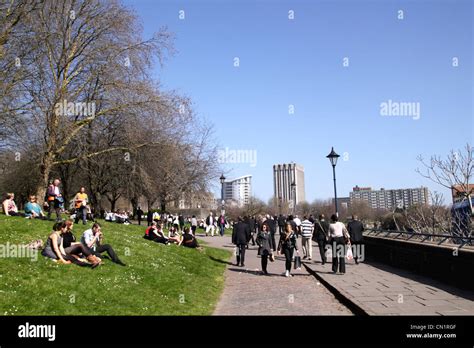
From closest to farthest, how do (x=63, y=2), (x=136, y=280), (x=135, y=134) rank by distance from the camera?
(x=136, y=280), (x=63, y=2), (x=135, y=134)

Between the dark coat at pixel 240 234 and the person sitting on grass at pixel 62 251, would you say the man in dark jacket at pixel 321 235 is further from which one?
the person sitting on grass at pixel 62 251

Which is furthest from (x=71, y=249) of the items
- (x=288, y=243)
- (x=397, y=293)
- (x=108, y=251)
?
(x=397, y=293)

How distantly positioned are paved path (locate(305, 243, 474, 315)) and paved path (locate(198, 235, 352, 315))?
46 centimetres

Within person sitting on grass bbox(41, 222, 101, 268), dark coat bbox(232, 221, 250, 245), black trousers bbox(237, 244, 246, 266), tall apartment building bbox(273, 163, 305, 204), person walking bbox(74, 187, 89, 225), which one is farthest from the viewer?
tall apartment building bbox(273, 163, 305, 204)

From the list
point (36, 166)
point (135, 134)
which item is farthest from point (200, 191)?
point (36, 166)

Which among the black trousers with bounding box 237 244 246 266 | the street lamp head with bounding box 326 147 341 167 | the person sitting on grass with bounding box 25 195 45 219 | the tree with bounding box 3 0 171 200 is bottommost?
the black trousers with bounding box 237 244 246 266

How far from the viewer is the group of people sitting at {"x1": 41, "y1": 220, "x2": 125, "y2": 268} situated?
10266mm

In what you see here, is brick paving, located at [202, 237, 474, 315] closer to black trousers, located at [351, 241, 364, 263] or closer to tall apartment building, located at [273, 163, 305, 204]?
black trousers, located at [351, 241, 364, 263]

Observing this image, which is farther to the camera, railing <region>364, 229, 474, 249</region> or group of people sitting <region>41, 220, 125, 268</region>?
railing <region>364, 229, 474, 249</region>

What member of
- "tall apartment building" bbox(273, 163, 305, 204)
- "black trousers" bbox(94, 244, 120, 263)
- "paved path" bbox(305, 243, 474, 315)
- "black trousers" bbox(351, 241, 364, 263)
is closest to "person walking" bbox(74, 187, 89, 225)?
"black trousers" bbox(94, 244, 120, 263)

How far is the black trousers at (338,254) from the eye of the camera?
1353cm
